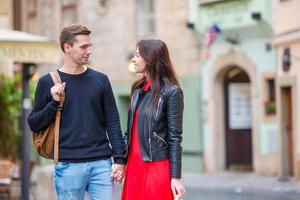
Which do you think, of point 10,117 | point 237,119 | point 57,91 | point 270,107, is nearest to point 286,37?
point 270,107

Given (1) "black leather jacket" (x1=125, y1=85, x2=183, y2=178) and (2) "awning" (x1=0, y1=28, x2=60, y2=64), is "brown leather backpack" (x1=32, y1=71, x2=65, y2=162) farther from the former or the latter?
(2) "awning" (x1=0, y1=28, x2=60, y2=64)

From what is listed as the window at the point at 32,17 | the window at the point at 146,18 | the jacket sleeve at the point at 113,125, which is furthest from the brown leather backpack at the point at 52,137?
the window at the point at 32,17

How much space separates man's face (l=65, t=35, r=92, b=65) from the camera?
6.31 metres

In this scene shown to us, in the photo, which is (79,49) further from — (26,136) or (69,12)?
(69,12)

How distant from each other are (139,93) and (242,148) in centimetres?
1830

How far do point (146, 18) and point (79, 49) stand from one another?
21.1 metres

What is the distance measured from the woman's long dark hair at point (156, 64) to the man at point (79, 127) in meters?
0.36

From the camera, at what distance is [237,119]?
24656 millimetres

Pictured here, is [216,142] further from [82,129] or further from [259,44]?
[82,129]

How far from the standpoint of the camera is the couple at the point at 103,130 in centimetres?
625

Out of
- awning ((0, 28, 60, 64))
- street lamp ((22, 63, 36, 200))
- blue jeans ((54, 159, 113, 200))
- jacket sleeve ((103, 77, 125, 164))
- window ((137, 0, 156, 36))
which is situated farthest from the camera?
window ((137, 0, 156, 36))

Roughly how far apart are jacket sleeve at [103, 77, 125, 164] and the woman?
5 centimetres

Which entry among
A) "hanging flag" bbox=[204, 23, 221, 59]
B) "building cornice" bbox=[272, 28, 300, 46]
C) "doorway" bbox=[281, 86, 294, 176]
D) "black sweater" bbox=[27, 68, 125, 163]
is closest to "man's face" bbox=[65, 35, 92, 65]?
"black sweater" bbox=[27, 68, 125, 163]

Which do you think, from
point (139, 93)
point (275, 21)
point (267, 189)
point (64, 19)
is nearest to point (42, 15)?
point (64, 19)
